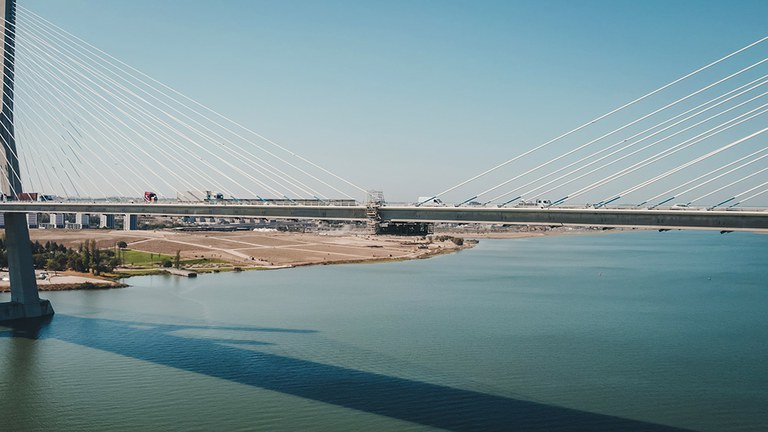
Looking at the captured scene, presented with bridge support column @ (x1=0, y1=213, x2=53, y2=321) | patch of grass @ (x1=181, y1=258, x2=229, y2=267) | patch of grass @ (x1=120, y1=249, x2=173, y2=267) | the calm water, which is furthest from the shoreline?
bridge support column @ (x1=0, y1=213, x2=53, y2=321)

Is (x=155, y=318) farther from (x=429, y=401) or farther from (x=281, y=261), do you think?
(x=281, y=261)

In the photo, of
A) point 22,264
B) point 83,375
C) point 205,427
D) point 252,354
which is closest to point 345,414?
point 205,427

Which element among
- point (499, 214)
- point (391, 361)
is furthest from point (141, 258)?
point (499, 214)

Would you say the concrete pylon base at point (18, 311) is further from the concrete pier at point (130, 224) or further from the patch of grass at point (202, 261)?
the concrete pier at point (130, 224)

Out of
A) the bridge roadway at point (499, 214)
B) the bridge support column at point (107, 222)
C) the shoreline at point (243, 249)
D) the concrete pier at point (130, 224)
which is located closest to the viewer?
the bridge roadway at point (499, 214)

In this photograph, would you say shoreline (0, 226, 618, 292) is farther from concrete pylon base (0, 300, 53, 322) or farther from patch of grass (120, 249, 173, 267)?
concrete pylon base (0, 300, 53, 322)

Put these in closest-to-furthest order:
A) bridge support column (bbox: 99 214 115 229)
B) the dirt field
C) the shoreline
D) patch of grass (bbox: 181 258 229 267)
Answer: the shoreline → patch of grass (bbox: 181 258 229 267) → the dirt field → bridge support column (bbox: 99 214 115 229)

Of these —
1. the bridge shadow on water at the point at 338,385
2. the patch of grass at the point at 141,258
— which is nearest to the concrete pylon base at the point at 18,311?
the bridge shadow on water at the point at 338,385

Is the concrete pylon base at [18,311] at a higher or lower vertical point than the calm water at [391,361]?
higher
